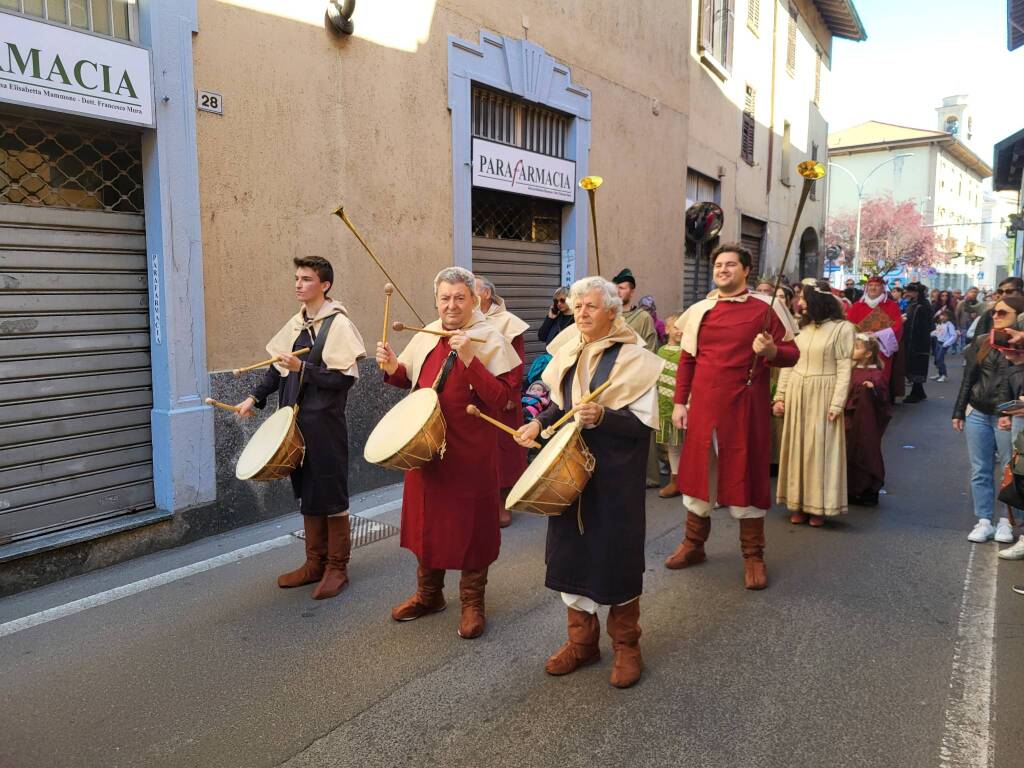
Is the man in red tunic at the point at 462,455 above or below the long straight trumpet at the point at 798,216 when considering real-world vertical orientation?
below

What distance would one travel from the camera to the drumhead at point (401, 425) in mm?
3404

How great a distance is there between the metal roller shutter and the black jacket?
5.59m

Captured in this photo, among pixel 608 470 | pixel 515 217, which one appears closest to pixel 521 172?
pixel 515 217

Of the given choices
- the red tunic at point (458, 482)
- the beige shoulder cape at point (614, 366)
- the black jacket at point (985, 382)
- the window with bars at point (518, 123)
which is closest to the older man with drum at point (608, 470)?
the beige shoulder cape at point (614, 366)

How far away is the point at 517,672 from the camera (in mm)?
3434

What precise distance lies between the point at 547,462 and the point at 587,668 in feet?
3.59

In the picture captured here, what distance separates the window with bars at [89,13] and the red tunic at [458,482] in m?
3.23

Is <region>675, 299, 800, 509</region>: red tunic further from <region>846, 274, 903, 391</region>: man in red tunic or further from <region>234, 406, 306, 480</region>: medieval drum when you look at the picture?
<region>846, 274, 903, 391</region>: man in red tunic

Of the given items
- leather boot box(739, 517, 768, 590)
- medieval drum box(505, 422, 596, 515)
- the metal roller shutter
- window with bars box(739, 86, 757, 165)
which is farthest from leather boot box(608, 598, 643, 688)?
window with bars box(739, 86, 757, 165)

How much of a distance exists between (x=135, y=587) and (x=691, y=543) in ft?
10.9

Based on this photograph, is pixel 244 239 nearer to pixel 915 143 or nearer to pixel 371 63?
pixel 371 63

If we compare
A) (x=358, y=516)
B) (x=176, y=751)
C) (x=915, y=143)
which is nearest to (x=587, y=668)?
(x=176, y=751)

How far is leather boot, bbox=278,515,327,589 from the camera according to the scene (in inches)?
176

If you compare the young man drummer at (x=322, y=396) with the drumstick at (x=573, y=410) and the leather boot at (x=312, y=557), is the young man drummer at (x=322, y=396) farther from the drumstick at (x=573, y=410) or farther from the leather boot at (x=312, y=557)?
the drumstick at (x=573, y=410)
